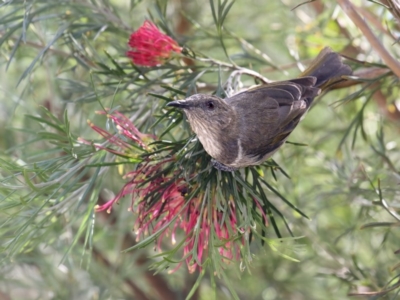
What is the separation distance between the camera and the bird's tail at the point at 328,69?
5.46 feet

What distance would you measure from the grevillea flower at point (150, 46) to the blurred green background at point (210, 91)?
9 centimetres

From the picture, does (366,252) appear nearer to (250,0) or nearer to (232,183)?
(250,0)

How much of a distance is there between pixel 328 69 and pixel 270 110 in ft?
0.67

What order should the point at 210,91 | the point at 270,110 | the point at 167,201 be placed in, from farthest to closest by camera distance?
the point at 210,91 → the point at 270,110 → the point at 167,201

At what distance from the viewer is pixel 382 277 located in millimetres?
1879

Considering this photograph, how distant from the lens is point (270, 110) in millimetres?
1592

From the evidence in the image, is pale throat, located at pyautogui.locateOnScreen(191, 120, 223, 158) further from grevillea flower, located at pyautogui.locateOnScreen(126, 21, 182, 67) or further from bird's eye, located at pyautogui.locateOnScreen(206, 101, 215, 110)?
grevillea flower, located at pyautogui.locateOnScreen(126, 21, 182, 67)

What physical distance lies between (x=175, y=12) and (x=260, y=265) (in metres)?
1.04

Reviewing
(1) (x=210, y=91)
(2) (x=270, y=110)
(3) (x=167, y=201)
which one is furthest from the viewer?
(1) (x=210, y=91)

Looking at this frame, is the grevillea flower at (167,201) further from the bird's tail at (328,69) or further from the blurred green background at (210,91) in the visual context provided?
the bird's tail at (328,69)

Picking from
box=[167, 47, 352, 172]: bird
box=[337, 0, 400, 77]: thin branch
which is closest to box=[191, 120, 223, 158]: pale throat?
box=[167, 47, 352, 172]: bird

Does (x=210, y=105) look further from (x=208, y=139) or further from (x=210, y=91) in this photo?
(x=210, y=91)

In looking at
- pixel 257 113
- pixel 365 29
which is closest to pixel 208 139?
pixel 257 113

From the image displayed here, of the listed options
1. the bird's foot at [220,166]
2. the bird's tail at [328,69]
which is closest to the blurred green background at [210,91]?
the bird's tail at [328,69]
